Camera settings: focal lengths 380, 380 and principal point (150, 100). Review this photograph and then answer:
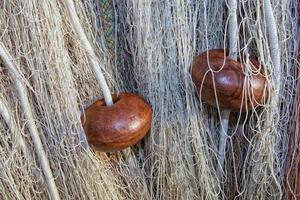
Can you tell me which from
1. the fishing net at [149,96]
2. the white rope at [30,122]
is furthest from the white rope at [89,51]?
the white rope at [30,122]

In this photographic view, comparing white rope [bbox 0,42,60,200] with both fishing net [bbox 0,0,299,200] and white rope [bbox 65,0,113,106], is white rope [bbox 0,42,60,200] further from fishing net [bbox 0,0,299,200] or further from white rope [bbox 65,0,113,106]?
white rope [bbox 65,0,113,106]

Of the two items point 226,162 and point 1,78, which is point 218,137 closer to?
point 226,162

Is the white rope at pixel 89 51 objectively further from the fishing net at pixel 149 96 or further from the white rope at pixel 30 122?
the white rope at pixel 30 122

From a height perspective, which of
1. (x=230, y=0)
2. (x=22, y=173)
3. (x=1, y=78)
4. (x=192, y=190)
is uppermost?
(x=230, y=0)

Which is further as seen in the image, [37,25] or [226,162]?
[226,162]

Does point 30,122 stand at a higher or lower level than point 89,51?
lower

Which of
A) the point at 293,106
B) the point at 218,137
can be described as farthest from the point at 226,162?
the point at 293,106

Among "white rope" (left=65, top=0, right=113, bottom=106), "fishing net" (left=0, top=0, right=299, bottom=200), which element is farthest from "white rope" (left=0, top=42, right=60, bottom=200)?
"white rope" (left=65, top=0, right=113, bottom=106)

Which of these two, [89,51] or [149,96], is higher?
[89,51]

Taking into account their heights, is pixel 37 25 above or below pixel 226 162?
above
